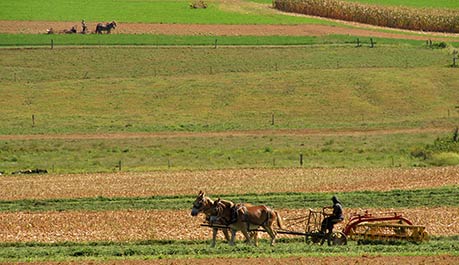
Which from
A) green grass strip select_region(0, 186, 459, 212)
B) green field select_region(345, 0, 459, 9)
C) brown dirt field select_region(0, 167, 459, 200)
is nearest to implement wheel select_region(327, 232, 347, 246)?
green grass strip select_region(0, 186, 459, 212)

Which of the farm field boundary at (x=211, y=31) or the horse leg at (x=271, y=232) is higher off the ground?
the horse leg at (x=271, y=232)

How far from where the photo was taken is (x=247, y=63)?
316 ft

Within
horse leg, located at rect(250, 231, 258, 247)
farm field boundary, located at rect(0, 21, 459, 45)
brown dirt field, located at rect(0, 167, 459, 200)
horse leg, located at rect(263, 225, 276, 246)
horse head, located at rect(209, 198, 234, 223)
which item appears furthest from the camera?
farm field boundary, located at rect(0, 21, 459, 45)

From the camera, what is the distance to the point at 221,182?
54.5m

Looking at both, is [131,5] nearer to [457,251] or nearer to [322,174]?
[322,174]

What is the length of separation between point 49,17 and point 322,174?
6251 cm

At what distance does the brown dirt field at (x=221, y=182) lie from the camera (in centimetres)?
5206

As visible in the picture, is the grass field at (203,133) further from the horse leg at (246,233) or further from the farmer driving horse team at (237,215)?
the farmer driving horse team at (237,215)

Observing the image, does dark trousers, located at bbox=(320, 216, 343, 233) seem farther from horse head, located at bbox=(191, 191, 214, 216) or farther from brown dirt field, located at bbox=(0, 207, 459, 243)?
horse head, located at bbox=(191, 191, 214, 216)

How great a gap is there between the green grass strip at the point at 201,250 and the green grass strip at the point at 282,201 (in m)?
8.62

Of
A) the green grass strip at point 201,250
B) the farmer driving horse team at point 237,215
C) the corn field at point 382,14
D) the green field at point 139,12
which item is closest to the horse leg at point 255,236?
the green grass strip at point 201,250

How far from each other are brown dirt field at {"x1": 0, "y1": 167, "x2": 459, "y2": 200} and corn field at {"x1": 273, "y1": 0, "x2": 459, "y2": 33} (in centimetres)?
5965

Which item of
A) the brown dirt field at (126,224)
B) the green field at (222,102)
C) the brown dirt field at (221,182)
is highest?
the brown dirt field at (126,224)

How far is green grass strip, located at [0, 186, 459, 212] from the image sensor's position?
4741 centimetres
